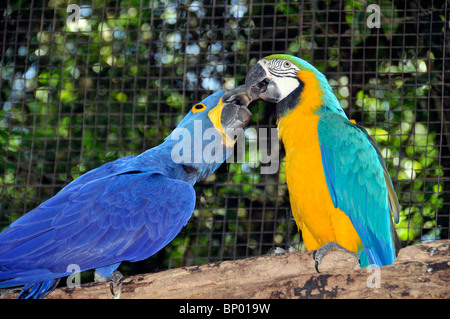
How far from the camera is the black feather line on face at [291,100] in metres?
2.10

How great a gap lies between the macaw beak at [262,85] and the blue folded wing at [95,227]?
493 mm

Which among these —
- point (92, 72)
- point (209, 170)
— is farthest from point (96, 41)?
point (209, 170)

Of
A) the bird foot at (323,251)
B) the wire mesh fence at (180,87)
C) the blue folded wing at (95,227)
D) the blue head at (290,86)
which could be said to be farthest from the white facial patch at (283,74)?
the wire mesh fence at (180,87)

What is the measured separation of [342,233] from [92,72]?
2.14 m

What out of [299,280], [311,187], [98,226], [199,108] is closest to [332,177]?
[311,187]

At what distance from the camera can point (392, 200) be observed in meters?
2.12

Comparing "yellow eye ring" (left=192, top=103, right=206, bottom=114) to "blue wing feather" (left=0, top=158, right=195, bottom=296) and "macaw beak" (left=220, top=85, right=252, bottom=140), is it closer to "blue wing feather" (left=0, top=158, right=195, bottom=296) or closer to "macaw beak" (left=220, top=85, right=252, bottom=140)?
"macaw beak" (left=220, top=85, right=252, bottom=140)

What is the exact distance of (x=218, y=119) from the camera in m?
2.25

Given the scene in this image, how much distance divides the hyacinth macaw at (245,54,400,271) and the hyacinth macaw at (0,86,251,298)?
0.43m

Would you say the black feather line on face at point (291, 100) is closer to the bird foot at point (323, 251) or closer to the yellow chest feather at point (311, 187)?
the yellow chest feather at point (311, 187)

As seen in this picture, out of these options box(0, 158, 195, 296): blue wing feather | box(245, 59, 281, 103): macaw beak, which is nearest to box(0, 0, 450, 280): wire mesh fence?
box(245, 59, 281, 103): macaw beak

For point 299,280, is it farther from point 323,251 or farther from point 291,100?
point 291,100

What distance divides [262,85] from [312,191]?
51 cm

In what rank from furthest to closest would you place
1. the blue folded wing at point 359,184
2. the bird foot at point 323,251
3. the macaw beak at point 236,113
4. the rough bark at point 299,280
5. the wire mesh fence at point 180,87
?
1. the wire mesh fence at point 180,87
2. the macaw beak at point 236,113
3. the blue folded wing at point 359,184
4. the bird foot at point 323,251
5. the rough bark at point 299,280
